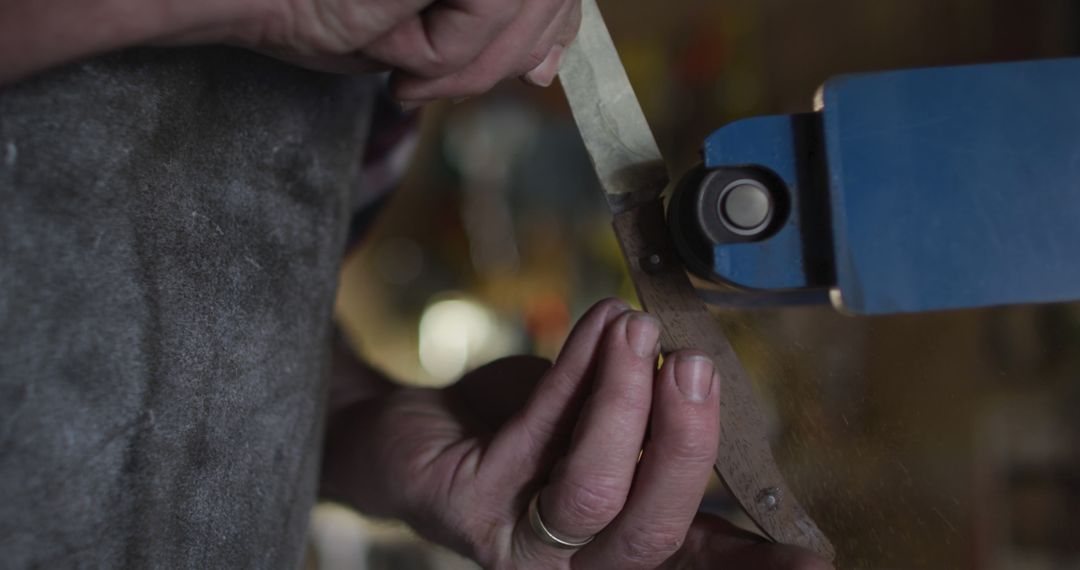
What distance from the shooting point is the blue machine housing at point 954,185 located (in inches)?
13.8

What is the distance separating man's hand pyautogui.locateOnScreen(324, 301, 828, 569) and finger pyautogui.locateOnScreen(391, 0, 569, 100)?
0.42 ft

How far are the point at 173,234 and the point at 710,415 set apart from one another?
248 mm

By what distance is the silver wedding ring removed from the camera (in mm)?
428

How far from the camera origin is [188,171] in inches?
14.1

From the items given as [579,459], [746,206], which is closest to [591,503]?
[579,459]

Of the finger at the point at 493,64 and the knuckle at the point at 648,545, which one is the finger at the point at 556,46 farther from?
the knuckle at the point at 648,545

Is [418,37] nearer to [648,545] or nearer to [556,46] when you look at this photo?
[556,46]

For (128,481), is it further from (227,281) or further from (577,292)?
(577,292)

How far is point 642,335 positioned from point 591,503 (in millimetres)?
85

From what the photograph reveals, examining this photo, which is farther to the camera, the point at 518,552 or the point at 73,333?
the point at 518,552

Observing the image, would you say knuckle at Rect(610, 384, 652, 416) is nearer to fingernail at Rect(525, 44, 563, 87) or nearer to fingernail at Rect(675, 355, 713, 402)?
fingernail at Rect(675, 355, 713, 402)

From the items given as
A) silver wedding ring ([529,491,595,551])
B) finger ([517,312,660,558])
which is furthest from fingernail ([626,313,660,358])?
silver wedding ring ([529,491,595,551])

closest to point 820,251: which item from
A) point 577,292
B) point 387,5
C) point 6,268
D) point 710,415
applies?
point 710,415

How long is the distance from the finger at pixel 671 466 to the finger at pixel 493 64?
0.15 meters
